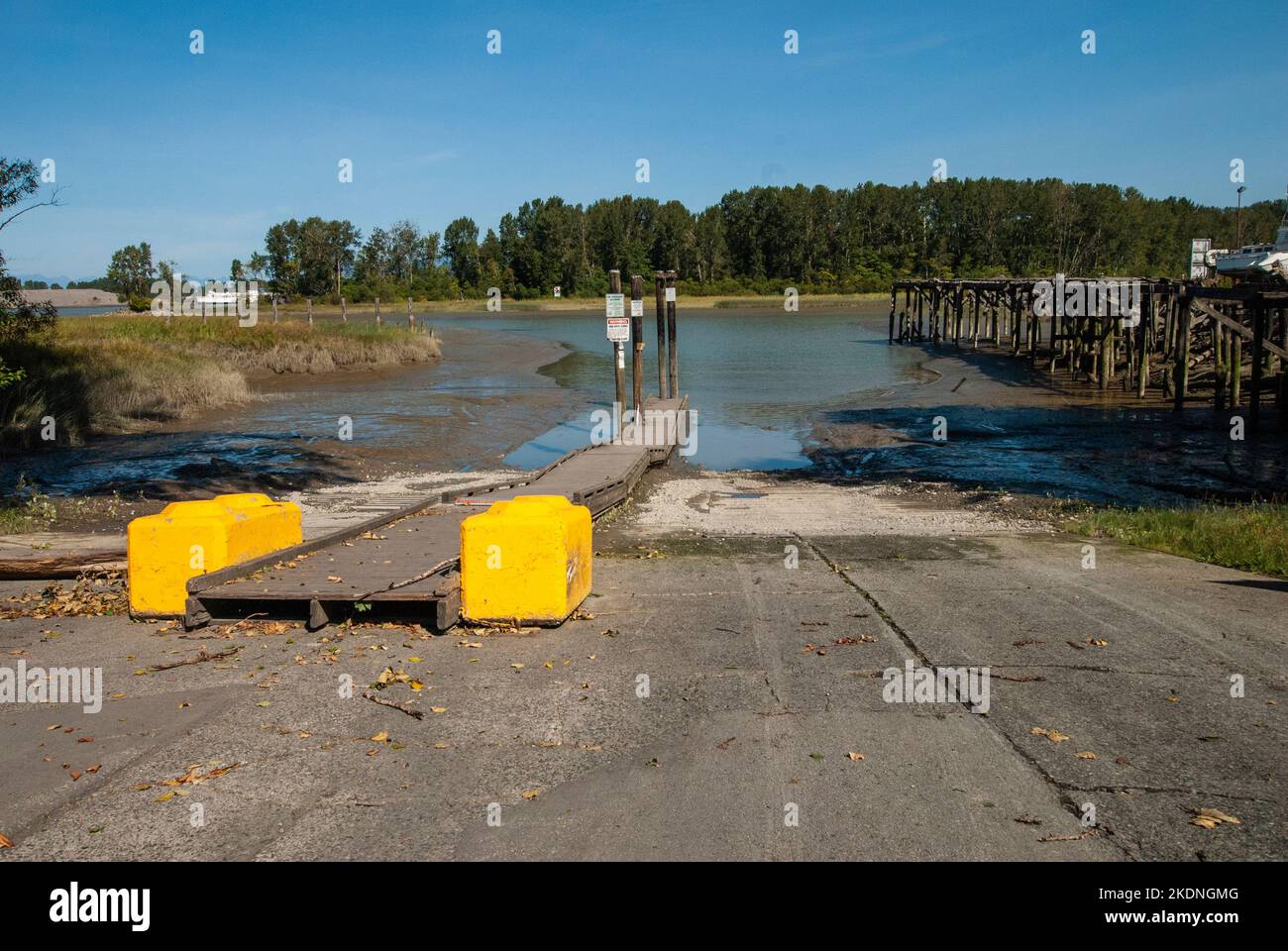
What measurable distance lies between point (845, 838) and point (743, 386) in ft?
113

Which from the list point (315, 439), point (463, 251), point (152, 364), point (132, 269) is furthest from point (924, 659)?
point (463, 251)

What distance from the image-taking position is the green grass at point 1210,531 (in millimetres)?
10188

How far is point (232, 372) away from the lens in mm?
31281

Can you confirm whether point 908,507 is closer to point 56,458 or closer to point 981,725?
point 981,725

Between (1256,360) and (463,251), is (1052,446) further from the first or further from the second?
(463,251)

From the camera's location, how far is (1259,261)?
49.9 meters

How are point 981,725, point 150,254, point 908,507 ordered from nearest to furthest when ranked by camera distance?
point 981,725 < point 908,507 < point 150,254

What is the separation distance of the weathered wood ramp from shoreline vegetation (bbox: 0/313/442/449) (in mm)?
6747

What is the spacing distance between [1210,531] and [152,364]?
25590mm

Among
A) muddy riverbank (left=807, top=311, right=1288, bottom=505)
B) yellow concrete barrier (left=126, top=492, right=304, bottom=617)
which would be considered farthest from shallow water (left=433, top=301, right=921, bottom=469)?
yellow concrete barrier (left=126, top=492, right=304, bottom=617)

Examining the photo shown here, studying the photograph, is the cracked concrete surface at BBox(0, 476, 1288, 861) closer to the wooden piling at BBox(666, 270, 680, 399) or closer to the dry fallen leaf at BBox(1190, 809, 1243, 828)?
the dry fallen leaf at BBox(1190, 809, 1243, 828)

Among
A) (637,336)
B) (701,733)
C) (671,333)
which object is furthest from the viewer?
(671,333)

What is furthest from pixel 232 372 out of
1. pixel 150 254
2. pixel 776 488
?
pixel 150 254

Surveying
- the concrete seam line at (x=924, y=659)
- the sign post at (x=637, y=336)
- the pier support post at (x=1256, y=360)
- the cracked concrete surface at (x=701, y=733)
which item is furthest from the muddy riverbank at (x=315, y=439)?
the pier support post at (x=1256, y=360)
